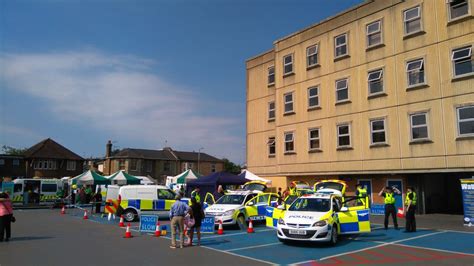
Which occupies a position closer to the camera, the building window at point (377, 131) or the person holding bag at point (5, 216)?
the person holding bag at point (5, 216)

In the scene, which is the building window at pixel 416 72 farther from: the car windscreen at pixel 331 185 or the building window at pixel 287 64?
the building window at pixel 287 64

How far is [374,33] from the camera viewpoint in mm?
24016

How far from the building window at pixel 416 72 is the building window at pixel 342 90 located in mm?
4128

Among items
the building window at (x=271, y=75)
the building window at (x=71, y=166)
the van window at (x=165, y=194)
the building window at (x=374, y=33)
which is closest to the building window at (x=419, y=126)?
the building window at (x=374, y=33)

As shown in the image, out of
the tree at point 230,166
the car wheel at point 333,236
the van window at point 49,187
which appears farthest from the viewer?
the tree at point 230,166

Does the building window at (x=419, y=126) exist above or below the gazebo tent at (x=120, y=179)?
above

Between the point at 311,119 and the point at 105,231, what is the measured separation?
52.6 feet

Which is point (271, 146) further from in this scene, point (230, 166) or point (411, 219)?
point (230, 166)

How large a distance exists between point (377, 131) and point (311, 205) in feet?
38.9

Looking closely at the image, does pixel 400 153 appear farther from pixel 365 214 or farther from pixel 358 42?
pixel 365 214

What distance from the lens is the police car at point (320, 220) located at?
39.2ft

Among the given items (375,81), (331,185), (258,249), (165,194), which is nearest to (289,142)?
(375,81)

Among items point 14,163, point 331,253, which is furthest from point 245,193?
point 14,163

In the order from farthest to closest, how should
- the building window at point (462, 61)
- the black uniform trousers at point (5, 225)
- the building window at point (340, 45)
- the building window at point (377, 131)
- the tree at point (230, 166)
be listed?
1. the tree at point (230, 166)
2. the building window at point (340, 45)
3. the building window at point (377, 131)
4. the building window at point (462, 61)
5. the black uniform trousers at point (5, 225)
